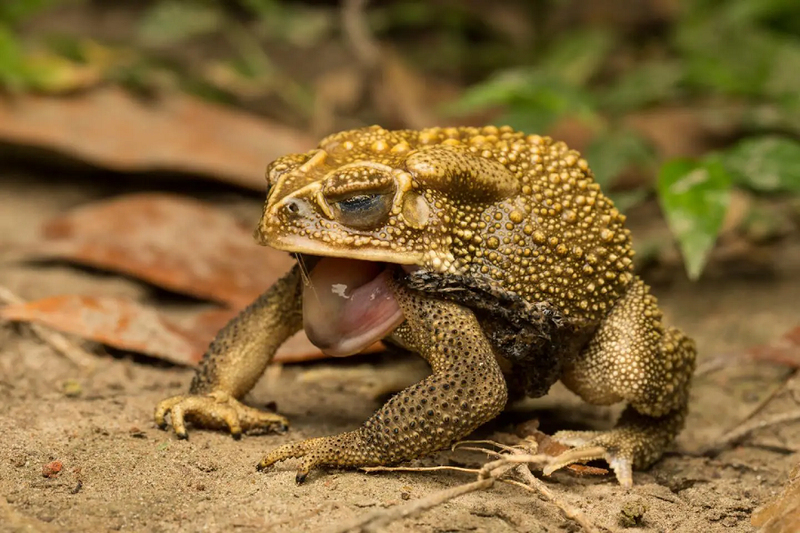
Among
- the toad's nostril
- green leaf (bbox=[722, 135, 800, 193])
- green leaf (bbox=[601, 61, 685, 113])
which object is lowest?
the toad's nostril

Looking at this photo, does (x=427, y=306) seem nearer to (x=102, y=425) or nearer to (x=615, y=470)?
(x=615, y=470)

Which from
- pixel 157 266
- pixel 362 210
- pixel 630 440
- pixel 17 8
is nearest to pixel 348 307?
pixel 362 210

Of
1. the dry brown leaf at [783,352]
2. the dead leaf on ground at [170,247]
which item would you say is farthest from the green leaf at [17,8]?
the dry brown leaf at [783,352]

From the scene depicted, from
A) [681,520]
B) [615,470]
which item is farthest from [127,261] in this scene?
[681,520]

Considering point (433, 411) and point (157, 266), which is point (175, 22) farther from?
point (433, 411)

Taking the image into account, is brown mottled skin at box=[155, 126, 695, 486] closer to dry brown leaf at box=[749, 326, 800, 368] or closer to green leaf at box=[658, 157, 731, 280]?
dry brown leaf at box=[749, 326, 800, 368]

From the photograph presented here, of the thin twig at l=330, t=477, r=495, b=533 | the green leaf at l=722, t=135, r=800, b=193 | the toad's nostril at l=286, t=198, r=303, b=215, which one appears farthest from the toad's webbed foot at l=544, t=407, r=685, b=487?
the green leaf at l=722, t=135, r=800, b=193
